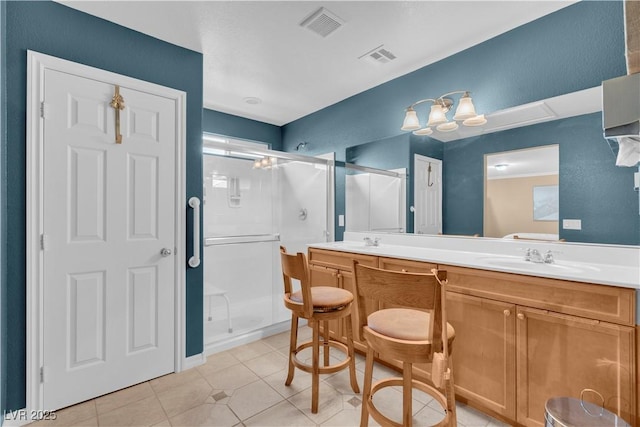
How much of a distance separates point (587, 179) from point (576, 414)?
4.05 feet

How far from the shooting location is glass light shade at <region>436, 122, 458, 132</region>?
2.33 m

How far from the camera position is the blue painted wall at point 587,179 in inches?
63.7

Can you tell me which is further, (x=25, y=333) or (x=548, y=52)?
(x=548, y=52)

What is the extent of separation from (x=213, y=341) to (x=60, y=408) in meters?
1.00

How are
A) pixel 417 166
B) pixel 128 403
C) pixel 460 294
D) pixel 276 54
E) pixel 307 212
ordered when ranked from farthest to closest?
pixel 307 212 < pixel 417 166 < pixel 276 54 < pixel 128 403 < pixel 460 294

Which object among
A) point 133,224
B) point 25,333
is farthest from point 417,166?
point 25,333

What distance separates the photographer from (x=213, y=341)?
8.39 feet

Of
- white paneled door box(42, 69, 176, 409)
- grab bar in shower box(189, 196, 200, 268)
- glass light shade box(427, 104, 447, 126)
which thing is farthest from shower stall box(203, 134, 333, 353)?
glass light shade box(427, 104, 447, 126)

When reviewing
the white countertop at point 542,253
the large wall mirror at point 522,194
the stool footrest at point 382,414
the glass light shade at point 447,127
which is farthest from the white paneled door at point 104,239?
the large wall mirror at point 522,194

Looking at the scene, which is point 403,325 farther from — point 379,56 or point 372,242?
point 379,56

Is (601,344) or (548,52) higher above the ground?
(548,52)

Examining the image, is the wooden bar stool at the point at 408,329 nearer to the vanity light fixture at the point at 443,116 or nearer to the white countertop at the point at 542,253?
the white countertop at the point at 542,253

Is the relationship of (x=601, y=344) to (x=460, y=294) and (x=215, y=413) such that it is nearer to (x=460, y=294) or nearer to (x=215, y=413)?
(x=460, y=294)

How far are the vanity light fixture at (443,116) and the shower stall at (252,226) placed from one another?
1119 mm
